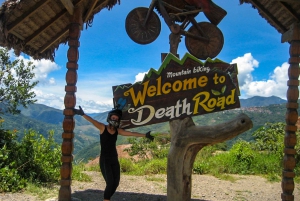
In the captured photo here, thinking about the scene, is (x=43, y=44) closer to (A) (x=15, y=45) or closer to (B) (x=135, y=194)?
(A) (x=15, y=45)

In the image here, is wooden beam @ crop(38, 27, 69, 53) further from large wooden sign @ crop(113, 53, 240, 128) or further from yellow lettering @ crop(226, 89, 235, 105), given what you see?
yellow lettering @ crop(226, 89, 235, 105)

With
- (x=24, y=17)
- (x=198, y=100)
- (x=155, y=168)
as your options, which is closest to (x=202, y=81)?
(x=198, y=100)

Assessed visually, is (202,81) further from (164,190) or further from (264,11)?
(164,190)

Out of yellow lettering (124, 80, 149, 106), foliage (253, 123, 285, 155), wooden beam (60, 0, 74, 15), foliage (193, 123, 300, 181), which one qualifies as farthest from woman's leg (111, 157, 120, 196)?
foliage (253, 123, 285, 155)

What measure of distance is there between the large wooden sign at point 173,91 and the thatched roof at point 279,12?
6.02 feet

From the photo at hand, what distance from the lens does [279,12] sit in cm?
539

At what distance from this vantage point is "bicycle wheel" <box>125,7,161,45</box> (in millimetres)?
5156

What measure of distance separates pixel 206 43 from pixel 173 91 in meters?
1.28

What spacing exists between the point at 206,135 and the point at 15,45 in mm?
3875

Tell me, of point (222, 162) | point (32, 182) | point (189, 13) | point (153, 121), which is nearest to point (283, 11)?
point (189, 13)

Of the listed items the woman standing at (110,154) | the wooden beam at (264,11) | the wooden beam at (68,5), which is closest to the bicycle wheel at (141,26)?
the wooden beam at (68,5)

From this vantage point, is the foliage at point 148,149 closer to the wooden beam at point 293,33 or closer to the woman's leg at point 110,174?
the wooden beam at point 293,33

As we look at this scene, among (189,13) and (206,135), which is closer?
(206,135)

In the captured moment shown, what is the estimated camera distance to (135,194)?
6.33m
